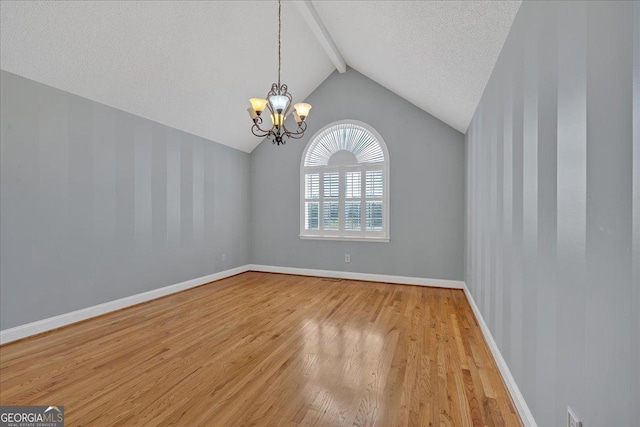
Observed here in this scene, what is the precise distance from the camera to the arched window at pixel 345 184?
4711 mm

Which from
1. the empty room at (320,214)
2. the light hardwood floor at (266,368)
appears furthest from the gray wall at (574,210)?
the light hardwood floor at (266,368)

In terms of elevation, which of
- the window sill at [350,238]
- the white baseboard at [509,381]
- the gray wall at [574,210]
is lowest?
the white baseboard at [509,381]

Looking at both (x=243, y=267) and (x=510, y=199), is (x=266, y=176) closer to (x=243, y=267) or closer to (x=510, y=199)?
(x=243, y=267)

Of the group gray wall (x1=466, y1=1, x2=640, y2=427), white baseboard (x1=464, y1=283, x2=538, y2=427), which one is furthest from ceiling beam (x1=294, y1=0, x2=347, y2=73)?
white baseboard (x1=464, y1=283, x2=538, y2=427)

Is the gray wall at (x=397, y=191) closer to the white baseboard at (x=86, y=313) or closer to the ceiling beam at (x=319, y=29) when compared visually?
the ceiling beam at (x=319, y=29)

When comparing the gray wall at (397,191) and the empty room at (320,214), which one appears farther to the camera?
the gray wall at (397,191)

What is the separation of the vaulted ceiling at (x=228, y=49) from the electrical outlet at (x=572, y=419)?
210 centimetres

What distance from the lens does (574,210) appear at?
103 centimetres

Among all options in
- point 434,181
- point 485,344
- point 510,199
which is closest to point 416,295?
point 485,344

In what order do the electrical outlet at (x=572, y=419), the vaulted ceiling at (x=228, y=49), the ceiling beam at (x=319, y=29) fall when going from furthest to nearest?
the ceiling beam at (x=319, y=29)
the vaulted ceiling at (x=228, y=49)
the electrical outlet at (x=572, y=419)

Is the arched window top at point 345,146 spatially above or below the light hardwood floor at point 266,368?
above

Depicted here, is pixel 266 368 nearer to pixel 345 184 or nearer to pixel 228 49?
pixel 345 184

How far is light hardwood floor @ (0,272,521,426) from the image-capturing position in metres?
1.55

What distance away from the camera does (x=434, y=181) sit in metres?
4.33
